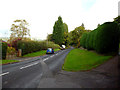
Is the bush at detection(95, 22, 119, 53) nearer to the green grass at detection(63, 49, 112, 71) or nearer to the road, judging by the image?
the green grass at detection(63, 49, 112, 71)

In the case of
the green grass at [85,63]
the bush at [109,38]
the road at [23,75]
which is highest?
the bush at [109,38]

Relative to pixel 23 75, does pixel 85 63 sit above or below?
above

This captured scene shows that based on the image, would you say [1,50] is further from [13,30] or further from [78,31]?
[78,31]

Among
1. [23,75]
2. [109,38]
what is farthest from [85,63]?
[23,75]

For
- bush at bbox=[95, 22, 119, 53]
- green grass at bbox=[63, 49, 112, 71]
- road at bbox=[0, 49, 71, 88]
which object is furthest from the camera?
bush at bbox=[95, 22, 119, 53]

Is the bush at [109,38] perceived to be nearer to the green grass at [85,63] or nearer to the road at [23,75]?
the green grass at [85,63]

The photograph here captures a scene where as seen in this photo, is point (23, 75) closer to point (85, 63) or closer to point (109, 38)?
point (85, 63)

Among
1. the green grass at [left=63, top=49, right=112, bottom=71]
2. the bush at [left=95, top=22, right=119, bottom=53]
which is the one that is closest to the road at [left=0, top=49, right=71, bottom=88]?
the green grass at [left=63, top=49, right=112, bottom=71]

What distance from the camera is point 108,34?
966cm

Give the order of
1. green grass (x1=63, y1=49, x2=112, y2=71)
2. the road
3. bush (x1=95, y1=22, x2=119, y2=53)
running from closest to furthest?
the road < green grass (x1=63, y1=49, x2=112, y2=71) < bush (x1=95, y1=22, x2=119, y2=53)

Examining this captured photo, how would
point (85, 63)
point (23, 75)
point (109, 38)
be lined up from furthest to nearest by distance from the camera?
point (109, 38)
point (85, 63)
point (23, 75)

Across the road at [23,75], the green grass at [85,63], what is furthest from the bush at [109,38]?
the road at [23,75]

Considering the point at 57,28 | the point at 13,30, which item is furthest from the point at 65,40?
the point at 13,30

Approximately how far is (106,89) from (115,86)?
0.47 m
